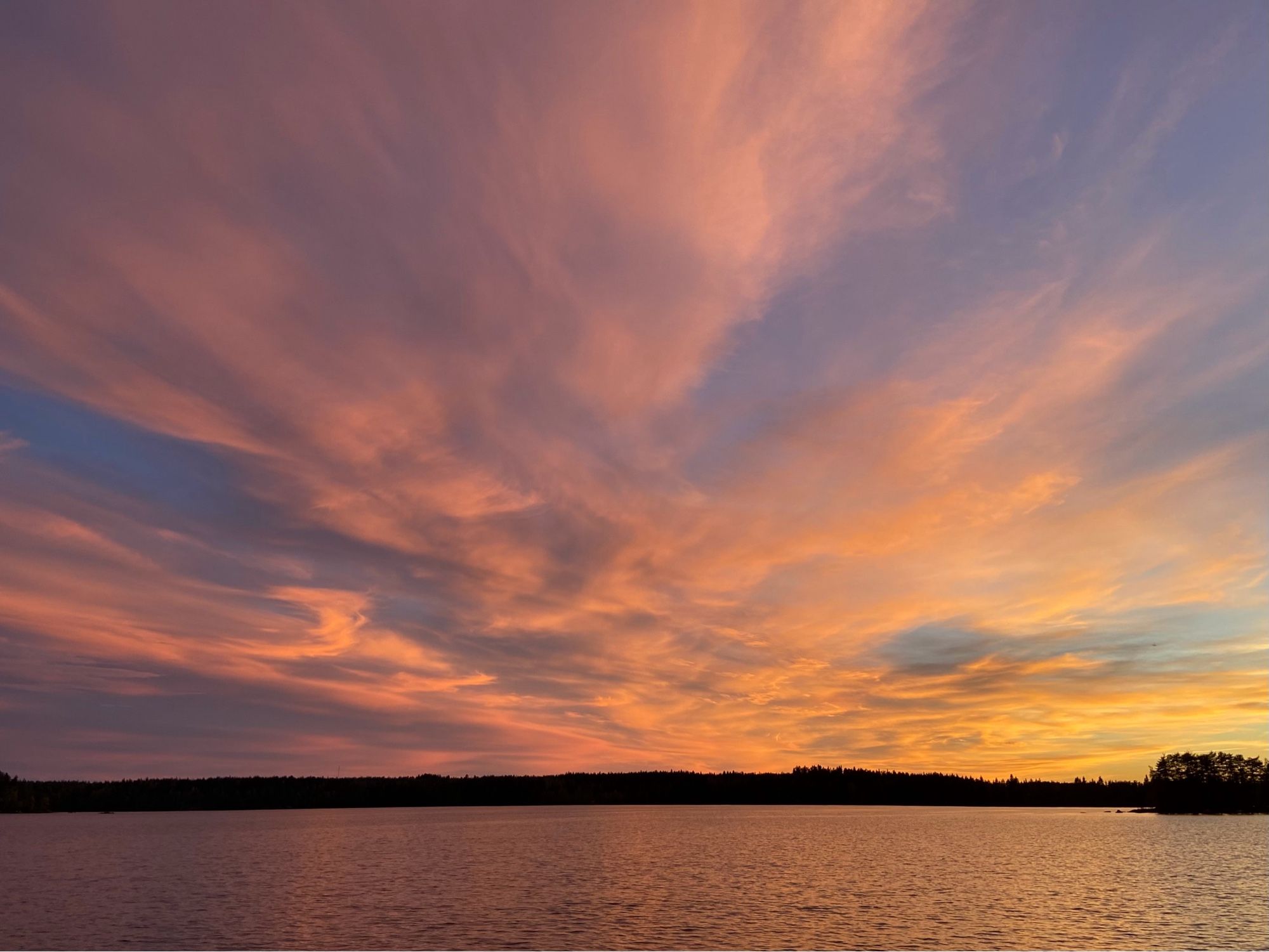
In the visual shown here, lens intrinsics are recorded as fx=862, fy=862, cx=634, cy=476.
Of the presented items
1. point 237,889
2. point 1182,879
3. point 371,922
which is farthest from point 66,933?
point 1182,879

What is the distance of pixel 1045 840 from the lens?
178000 millimetres

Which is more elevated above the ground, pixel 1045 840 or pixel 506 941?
pixel 1045 840

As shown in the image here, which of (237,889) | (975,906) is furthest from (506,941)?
(237,889)

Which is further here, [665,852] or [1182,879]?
[665,852]

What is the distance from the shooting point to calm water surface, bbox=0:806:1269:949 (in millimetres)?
61500

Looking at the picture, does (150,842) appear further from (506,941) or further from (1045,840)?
(1045,840)

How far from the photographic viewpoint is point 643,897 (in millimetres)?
81312

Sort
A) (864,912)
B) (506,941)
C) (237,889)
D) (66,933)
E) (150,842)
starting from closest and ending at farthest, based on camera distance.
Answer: (506,941)
(66,933)
(864,912)
(237,889)
(150,842)

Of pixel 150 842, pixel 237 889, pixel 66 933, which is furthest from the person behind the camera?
pixel 150 842

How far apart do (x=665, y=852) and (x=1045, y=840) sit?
89.0 m

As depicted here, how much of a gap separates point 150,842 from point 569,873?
391 feet

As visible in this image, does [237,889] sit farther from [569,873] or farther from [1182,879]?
[1182,879]

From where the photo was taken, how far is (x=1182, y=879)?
97.0m

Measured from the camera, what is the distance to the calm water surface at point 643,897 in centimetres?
6150
